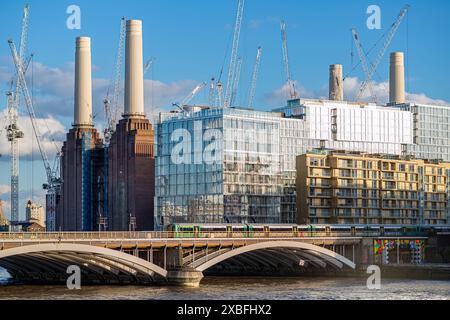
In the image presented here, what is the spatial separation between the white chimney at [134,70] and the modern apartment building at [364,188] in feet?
116

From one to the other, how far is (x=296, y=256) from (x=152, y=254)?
25958 millimetres

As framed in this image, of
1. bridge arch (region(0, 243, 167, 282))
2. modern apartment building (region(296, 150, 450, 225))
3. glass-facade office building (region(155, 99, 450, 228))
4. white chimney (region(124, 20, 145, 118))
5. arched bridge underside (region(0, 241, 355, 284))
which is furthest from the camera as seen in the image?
white chimney (region(124, 20, 145, 118))

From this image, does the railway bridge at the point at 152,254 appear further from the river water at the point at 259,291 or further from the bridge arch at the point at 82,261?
the river water at the point at 259,291

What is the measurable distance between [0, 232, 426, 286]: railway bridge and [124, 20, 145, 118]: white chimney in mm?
63838

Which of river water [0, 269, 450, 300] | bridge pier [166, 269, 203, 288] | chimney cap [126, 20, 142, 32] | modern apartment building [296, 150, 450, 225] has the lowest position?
river water [0, 269, 450, 300]

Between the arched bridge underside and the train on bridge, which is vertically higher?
the train on bridge

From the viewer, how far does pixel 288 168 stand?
601 ft

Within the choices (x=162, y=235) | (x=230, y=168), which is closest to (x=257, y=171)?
(x=230, y=168)

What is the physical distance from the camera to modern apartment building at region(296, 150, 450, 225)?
6791 inches

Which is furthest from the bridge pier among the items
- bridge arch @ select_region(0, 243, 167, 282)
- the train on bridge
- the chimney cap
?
the chimney cap

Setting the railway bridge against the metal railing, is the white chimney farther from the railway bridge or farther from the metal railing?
the railway bridge

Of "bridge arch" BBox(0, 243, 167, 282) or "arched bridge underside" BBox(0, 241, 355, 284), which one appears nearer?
"bridge arch" BBox(0, 243, 167, 282)

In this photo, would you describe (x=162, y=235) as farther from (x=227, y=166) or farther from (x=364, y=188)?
(x=364, y=188)

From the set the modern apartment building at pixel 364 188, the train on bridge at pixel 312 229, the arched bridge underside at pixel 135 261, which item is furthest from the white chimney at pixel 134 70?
the arched bridge underside at pixel 135 261
